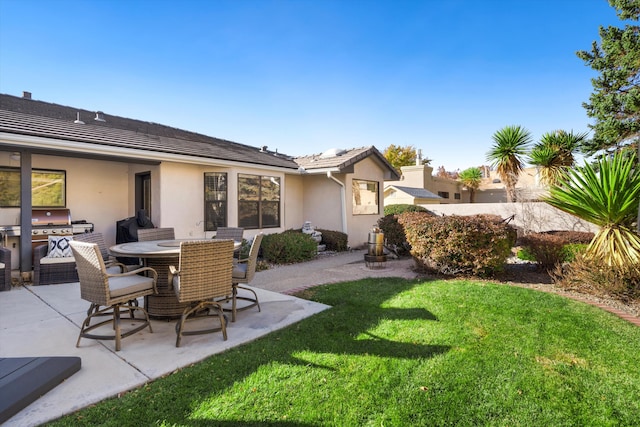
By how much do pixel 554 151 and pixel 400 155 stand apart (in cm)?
2409

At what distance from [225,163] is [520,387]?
880cm

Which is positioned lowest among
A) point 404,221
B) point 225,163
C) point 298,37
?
point 404,221

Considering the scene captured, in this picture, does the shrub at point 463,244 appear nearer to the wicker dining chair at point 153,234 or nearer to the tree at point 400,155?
the wicker dining chair at point 153,234

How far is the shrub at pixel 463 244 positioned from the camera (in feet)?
22.9

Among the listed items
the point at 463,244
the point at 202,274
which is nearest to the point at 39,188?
the point at 202,274

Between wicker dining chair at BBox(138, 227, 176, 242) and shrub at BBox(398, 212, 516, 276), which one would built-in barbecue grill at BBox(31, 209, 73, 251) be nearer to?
wicker dining chair at BBox(138, 227, 176, 242)

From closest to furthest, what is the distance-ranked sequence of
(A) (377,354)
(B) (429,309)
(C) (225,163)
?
(A) (377,354) < (B) (429,309) < (C) (225,163)

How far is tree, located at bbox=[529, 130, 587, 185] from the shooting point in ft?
44.6

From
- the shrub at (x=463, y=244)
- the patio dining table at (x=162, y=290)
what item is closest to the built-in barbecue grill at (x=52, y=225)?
the patio dining table at (x=162, y=290)

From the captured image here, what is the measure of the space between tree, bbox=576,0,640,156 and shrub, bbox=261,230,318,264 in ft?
44.9

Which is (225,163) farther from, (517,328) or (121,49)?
(517,328)

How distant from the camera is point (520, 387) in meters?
2.88

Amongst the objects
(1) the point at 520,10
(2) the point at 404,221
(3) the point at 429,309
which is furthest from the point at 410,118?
(3) the point at 429,309

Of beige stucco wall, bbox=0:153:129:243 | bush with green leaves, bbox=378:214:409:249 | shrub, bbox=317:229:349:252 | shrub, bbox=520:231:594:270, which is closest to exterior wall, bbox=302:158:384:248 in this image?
shrub, bbox=317:229:349:252
